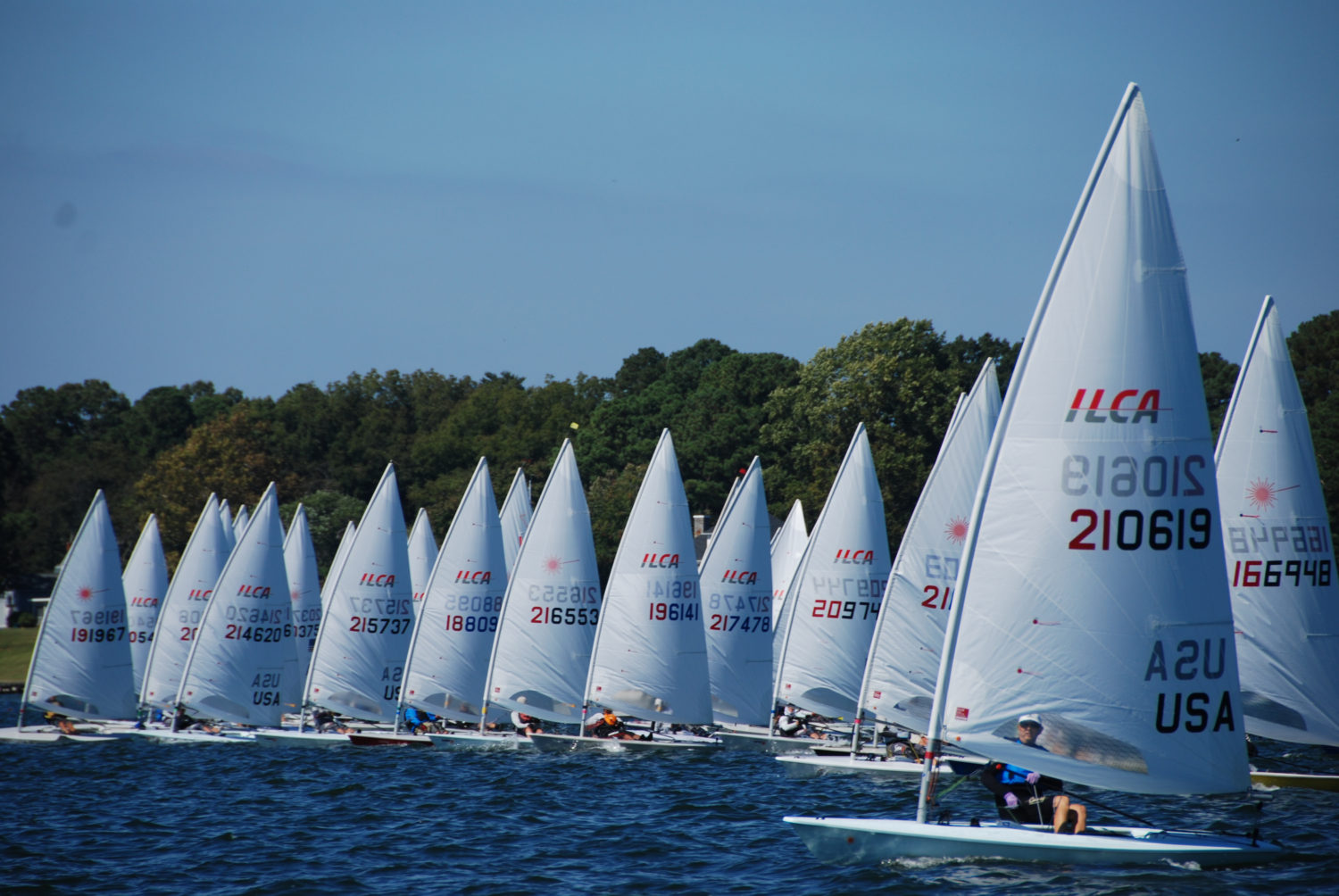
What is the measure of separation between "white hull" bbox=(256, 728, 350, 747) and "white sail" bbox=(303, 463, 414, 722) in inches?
30.7

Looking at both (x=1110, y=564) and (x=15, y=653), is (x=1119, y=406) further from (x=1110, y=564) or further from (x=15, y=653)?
(x=15, y=653)

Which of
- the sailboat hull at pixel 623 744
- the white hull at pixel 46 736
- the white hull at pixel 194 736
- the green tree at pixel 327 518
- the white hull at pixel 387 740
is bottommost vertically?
the white hull at pixel 46 736

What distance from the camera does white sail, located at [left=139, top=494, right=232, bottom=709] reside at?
34344mm

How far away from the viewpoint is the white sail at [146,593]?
38.7 m

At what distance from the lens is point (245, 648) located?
100ft

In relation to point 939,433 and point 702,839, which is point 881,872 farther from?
point 939,433

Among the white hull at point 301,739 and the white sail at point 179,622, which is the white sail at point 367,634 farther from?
the white sail at point 179,622

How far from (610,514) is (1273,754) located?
40253mm

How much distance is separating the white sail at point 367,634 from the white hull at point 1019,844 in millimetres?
19060

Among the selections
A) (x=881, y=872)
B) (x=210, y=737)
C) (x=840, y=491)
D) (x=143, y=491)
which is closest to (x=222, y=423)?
(x=143, y=491)

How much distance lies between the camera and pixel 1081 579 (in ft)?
42.3

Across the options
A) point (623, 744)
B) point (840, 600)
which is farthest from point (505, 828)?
point (840, 600)

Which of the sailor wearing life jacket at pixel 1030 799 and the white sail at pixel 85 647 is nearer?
the sailor wearing life jacket at pixel 1030 799

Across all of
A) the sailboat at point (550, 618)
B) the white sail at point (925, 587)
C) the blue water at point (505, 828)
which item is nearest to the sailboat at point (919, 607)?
the white sail at point (925, 587)
